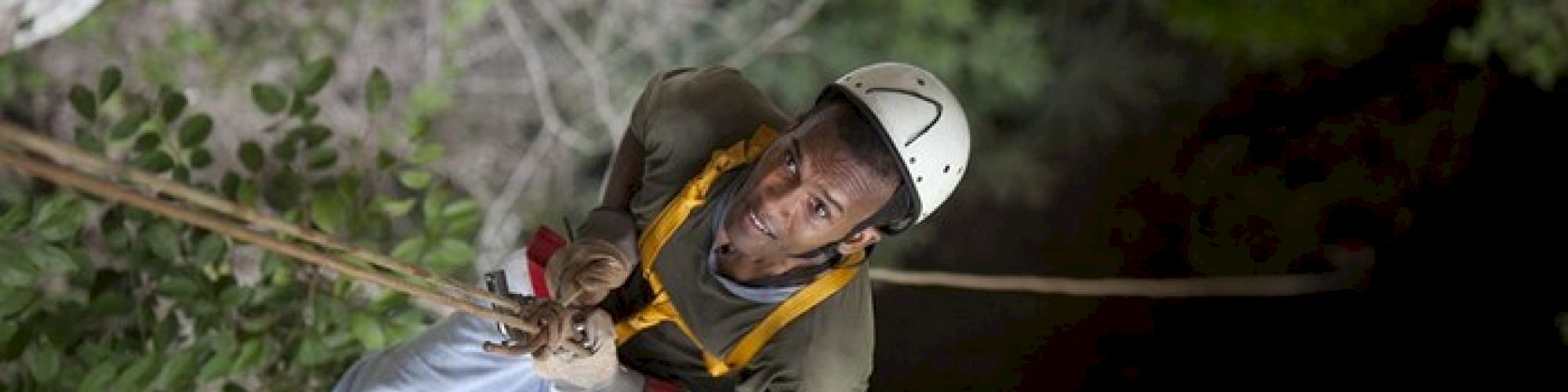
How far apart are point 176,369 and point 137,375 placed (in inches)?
1.6

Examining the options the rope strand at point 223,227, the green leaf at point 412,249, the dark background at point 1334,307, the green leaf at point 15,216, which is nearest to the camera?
the rope strand at point 223,227

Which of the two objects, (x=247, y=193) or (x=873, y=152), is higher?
(x=873, y=152)

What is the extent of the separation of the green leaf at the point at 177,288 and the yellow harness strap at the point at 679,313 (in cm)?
52

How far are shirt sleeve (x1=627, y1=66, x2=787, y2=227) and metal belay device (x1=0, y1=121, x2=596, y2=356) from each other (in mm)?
111

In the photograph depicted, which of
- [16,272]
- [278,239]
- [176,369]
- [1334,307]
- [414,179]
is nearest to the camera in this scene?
[278,239]

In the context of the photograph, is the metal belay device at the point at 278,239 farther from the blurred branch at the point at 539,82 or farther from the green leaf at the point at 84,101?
the blurred branch at the point at 539,82

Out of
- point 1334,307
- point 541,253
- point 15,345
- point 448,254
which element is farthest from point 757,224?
point 1334,307

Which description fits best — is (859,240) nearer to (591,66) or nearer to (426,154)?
(426,154)

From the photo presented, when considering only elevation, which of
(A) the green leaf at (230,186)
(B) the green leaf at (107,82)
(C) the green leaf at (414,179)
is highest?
(B) the green leaf at (107,82)

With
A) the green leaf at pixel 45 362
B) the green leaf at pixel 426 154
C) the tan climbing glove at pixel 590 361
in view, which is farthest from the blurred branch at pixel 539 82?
the tan climbing glove at pixel 590 361

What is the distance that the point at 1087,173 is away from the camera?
7.03 ft

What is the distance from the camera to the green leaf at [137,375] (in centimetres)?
152

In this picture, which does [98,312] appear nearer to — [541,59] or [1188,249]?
[541,59]

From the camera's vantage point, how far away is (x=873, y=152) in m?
1.23
